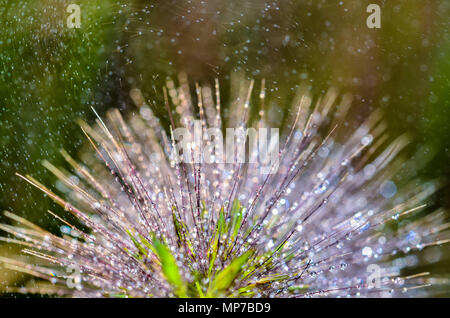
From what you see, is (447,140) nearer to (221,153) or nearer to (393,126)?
(393,126)

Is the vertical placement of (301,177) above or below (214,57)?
below

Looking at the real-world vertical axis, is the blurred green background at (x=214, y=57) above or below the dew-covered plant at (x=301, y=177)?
above

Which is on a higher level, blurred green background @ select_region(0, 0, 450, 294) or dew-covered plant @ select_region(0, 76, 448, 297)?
blurred green background @ select_region(0, 0, 450, 294)

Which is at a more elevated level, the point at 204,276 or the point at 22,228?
the point at 22,228

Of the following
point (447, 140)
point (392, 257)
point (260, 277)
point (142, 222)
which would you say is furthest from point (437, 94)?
point (142, 222)
